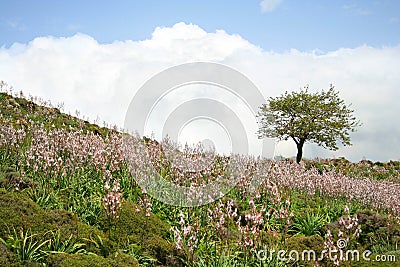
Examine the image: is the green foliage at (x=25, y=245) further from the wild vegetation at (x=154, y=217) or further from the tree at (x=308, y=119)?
the tree at (x=308, y=119)

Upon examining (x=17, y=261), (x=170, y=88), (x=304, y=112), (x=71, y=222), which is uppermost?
(x=304, y=112)

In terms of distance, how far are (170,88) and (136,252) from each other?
215 inches

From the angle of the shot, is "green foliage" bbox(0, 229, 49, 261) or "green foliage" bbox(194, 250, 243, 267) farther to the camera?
"green foliage" bbox(194, 250, 243, 267)

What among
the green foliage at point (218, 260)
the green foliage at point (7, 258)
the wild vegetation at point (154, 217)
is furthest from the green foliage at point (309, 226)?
the green foliage at point (7, 258)

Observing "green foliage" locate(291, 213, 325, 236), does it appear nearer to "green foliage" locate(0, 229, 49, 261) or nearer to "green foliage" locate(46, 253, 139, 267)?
"green foliage" locate(46, 253, 139, 267)

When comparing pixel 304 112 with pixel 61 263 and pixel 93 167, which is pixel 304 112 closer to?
pixel 93 167

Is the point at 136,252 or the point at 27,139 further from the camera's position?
the point at 27,139

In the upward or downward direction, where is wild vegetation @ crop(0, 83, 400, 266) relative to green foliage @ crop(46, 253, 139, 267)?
upward

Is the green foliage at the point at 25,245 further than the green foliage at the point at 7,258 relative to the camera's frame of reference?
Yes

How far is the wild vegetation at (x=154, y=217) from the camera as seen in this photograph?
573 cm

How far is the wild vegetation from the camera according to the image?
5727mm

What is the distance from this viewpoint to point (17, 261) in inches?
191

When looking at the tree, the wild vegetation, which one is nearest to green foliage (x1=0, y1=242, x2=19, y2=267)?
the wild vegetation

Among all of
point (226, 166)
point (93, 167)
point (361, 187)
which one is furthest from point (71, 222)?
point (361, 187)
